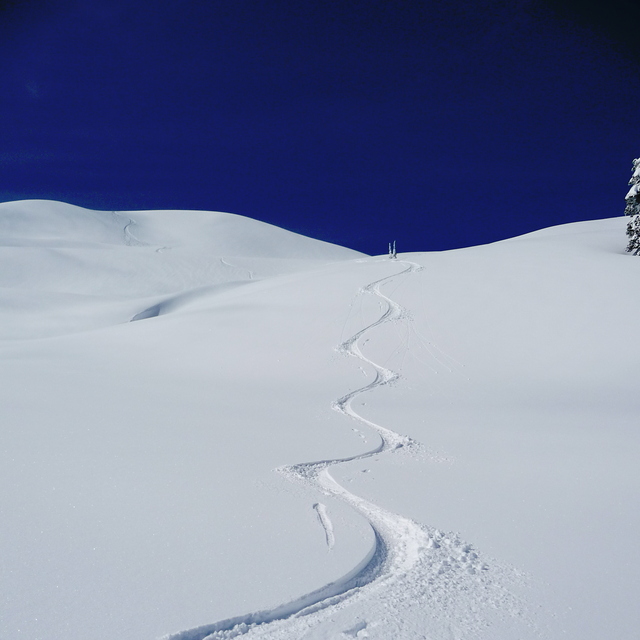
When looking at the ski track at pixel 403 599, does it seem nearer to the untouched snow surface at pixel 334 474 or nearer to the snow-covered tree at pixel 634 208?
the untouched snow surface at pixel 334 474

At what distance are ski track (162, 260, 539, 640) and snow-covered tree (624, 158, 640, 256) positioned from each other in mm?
20390

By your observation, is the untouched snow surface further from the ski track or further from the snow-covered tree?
the snow-covered tree

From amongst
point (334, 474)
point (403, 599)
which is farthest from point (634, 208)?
point (403, 599)

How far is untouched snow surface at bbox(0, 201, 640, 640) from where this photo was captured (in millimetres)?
2969

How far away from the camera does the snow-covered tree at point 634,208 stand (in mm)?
19656

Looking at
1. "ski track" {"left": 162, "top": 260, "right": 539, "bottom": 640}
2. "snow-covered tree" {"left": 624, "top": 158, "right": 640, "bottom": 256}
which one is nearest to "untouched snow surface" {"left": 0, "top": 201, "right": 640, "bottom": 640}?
"ski track" {"left": 162, "top": 260, "right": 539, "bottom": 640}

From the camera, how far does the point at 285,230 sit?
8031cm

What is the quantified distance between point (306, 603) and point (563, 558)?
6.50 feet

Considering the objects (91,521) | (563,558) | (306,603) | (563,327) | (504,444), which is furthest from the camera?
(563,327)

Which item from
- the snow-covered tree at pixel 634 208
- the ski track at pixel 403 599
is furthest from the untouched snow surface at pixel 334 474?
the snow-covered tree at pixel 634 208

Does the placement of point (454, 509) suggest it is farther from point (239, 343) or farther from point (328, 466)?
point (239, 343)

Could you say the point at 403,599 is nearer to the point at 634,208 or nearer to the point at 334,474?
the point at 334,474

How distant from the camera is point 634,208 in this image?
1983cm

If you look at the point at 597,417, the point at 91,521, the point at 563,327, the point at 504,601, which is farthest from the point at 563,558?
the point at 563,327
